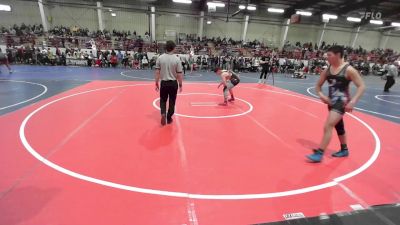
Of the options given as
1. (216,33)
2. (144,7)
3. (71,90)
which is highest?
(144,7)

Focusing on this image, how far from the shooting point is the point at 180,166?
12.6 feet

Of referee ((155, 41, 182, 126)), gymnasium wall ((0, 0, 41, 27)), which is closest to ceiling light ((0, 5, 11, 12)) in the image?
gymnasium wall ((0, 0, 41, 27))

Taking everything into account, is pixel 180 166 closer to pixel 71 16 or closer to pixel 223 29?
pixel 71 16

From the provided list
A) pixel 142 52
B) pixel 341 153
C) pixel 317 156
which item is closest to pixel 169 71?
pixel 317 156

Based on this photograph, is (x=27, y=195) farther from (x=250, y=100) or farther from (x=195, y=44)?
(x=195, y=44)

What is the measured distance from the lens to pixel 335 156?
14.6 feet

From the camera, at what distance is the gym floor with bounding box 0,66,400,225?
2.83 meters

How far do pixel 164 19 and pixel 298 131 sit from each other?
74.6 ft

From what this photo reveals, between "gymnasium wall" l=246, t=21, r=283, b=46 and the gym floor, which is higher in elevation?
"gymnasium wall" l=246, t=21, r=283, b=46

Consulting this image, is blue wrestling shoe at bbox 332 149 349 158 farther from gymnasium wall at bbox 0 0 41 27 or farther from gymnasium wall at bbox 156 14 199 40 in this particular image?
gymnasium wall at bbox 0 0 41 27

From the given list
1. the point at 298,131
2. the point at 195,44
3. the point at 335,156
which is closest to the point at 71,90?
the point at 298,131

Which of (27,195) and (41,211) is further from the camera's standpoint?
(27,195)

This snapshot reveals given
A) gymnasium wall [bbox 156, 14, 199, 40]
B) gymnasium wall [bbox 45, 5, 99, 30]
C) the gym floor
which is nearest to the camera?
the gym floor

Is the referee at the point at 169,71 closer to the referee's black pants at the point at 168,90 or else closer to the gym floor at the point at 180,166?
the referee's black pants at the point at 168,90
